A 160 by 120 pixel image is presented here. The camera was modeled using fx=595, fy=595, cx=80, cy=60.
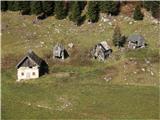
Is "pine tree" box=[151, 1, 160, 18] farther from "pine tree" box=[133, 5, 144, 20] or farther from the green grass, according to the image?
the green grass

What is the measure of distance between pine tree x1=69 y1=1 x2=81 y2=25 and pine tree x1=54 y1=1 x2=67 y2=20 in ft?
5.76

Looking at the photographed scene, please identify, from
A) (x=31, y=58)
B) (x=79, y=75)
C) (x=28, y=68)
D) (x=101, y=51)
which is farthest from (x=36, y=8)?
(x=79, y=75)

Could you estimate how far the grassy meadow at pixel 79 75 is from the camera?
9406 cm

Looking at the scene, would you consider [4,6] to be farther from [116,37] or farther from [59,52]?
[116,37]

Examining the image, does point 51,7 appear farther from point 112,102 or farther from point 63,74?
point 112,102

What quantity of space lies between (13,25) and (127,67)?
30927 millimetres

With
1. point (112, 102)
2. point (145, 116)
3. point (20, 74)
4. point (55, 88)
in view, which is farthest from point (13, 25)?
point (145, 116)

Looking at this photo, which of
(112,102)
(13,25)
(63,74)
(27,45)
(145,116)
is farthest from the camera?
(13,25)

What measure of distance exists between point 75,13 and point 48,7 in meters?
7.09

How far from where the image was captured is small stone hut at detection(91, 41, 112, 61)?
11338cm

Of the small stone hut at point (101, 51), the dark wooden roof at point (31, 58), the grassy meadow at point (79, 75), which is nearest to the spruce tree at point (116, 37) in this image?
the grassy meadow at point (79, 75)

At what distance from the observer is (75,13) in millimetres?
129000

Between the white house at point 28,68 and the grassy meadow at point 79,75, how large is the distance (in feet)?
4.70

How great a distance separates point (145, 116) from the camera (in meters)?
90.9
